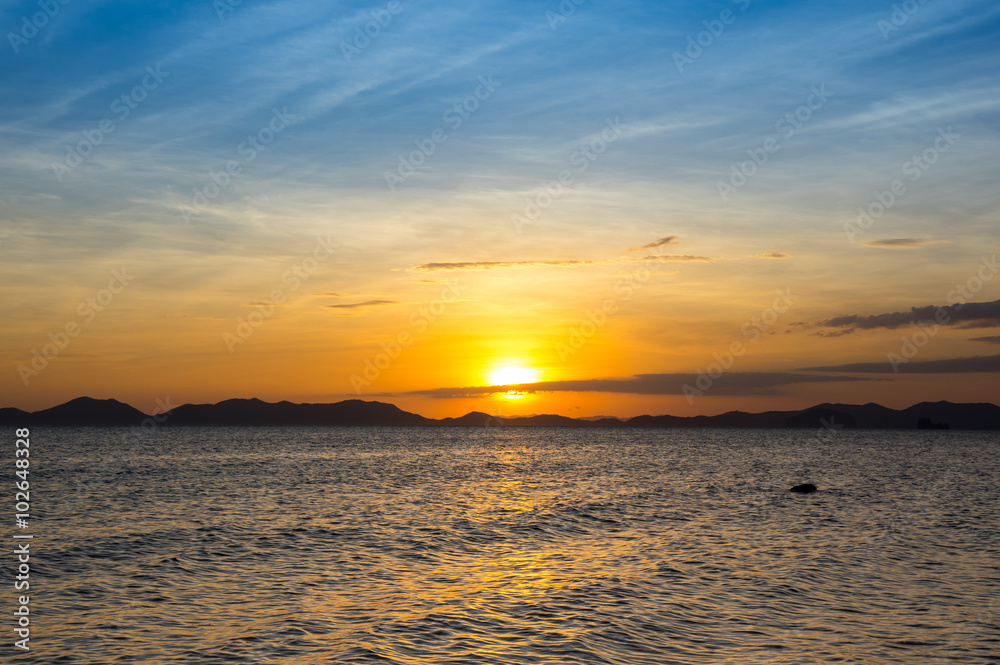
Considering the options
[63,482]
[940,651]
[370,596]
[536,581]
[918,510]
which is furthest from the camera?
[63,482]

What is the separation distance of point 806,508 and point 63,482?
6524 cm

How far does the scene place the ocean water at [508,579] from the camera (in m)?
19.9

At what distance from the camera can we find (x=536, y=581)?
27797 mm

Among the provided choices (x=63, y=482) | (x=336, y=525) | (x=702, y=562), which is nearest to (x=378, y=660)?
(x=702, y=562)

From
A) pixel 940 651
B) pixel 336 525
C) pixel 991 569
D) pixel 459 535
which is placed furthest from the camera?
pixel 336 525

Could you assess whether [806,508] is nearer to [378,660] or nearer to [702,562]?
[702,562]

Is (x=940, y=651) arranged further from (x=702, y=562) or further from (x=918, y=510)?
(x=918, y=510)

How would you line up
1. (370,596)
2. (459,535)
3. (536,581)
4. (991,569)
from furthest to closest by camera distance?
1. (459,535)
2. (991,569)
3. (536,581)
4. (370,596)

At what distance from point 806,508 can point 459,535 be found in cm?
2934

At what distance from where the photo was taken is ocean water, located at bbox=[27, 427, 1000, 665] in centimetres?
1989

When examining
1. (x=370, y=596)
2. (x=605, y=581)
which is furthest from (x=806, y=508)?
(x=370, y=596)

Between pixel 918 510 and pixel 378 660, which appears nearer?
pixel 378 660

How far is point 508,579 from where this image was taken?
28141 mm

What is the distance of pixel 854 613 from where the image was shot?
77.9 ft
